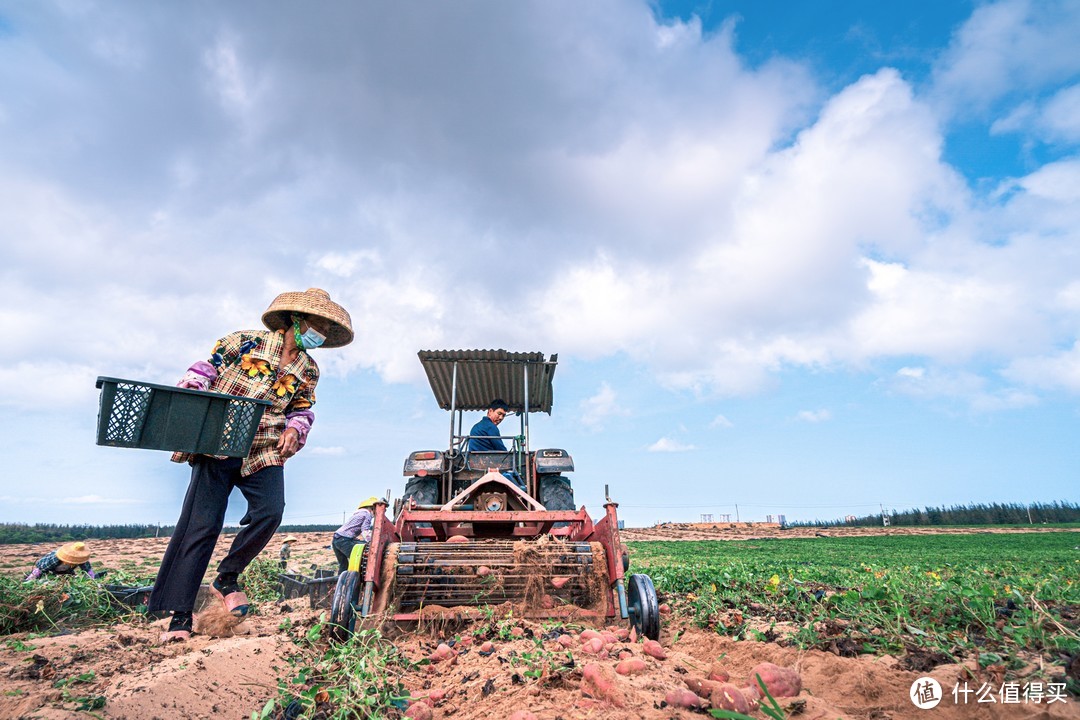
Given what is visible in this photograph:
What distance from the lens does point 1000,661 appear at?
84.1 inches

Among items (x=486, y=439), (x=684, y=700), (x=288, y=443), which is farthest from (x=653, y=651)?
(x=486, y=439)

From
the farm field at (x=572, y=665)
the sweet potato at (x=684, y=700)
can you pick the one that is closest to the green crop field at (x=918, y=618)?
the farm field at (x=572, y=665)

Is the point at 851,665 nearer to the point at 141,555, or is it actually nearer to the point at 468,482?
the point at 468,482

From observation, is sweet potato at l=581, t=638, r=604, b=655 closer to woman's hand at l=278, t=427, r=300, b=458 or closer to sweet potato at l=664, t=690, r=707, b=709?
sweet potato at l=664, t=690, r=707, b=709

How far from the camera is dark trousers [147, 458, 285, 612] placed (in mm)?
3510

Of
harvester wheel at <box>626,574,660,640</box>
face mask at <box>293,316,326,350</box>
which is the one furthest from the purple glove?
harvester wheel at <box>626,574,660,640</box>

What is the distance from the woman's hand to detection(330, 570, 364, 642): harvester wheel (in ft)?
3.29

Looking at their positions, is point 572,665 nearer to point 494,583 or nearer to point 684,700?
point 684,700

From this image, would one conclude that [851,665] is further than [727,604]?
No

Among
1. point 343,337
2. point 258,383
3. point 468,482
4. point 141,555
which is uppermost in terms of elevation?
point 343,337

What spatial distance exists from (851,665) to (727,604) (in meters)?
2.09

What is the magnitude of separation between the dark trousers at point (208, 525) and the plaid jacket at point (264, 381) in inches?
4.3

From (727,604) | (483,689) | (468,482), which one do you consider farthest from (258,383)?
(727,604)

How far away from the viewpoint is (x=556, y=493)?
628 centimetres
